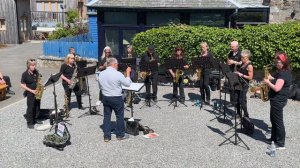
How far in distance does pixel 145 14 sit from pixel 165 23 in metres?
1.12

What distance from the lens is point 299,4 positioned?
61.0ft

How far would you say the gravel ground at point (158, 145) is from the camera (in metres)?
7.92

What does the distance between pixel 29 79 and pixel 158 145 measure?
3.95 m

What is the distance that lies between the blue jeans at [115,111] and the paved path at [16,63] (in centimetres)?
576

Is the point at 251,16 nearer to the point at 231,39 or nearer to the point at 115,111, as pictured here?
the point at 231,39

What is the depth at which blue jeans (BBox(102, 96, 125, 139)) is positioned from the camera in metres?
8.75

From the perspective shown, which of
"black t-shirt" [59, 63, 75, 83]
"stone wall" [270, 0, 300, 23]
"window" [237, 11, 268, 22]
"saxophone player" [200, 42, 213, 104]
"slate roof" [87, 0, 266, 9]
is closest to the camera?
"black t-shirt" [59, 63, 75, 83]

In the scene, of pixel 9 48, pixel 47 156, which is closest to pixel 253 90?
pixel 47 156

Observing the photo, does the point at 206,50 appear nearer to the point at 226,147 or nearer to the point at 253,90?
the point at 253,90

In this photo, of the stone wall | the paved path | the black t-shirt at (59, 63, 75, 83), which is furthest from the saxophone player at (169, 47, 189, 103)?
the stone wall

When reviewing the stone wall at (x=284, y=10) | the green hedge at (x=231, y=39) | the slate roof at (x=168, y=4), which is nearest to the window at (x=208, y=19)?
the slate roof at (x=168, y=4)

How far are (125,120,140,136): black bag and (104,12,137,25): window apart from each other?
10.2 m

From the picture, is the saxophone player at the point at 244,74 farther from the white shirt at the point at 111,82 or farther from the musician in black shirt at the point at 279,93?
the white shirt at the point at 111,82

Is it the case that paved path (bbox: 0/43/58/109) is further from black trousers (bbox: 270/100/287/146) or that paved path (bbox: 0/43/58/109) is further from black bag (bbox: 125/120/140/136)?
black trousers (bbox: 270/100/287/146)
